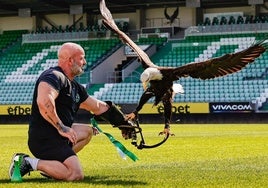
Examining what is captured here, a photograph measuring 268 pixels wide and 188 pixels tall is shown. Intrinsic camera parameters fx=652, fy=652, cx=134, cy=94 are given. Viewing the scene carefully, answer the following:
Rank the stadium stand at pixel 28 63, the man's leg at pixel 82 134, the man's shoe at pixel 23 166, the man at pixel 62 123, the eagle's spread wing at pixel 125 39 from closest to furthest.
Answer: the man at pixel 62 123, the man's shoe at pixel 23 166, the man's leg at pixel 82 134, the eagle's spread wing at pixel 125 39, the stadium stand at pixel 28 63

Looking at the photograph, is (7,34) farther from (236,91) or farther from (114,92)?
(236,91)

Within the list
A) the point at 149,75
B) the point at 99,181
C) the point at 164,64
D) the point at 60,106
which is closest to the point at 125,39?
the point at 149,75

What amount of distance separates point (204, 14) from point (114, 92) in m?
9.64

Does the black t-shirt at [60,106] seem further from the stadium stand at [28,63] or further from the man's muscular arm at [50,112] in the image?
the stadium stand at [28,63]

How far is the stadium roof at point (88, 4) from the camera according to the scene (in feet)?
140

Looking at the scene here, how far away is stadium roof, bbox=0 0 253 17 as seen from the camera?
42.8 metres

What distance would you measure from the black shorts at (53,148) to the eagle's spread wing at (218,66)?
1.96 meters

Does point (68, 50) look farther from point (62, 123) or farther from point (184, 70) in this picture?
point (184, 70)

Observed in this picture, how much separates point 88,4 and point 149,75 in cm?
3754

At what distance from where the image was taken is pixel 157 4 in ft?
147

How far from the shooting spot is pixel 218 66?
912 cm

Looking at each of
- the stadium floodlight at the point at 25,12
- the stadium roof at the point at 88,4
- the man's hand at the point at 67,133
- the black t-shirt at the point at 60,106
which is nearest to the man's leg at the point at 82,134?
the black t-shirt at the point at 60,106

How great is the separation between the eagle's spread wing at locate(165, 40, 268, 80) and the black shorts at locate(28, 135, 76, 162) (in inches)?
77.3

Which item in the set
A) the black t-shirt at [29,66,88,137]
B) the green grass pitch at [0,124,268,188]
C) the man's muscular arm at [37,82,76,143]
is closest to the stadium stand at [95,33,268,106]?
the green grass pitch at [0,124,268,188]
